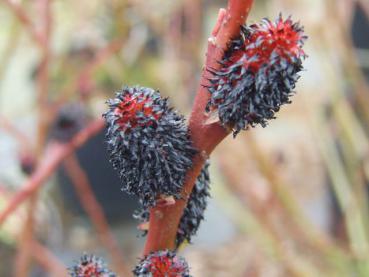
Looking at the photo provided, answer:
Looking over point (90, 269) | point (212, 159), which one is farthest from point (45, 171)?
point (212, 159)

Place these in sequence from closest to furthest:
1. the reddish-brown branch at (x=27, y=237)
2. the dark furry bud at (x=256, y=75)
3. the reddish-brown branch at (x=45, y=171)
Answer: the dark furry bud at (x=256, y=75)
the reddish-brown branch at (x=45, y=171)
the reddish-brown branch at (x=27, y=237)

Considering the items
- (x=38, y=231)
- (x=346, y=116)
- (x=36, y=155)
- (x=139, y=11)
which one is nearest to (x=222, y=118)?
(x=36, y=155)

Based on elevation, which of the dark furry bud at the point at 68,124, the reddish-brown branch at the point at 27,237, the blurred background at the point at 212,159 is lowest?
the reddish-brown branch at the point at 27,237

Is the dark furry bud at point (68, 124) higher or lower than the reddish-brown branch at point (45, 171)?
higher

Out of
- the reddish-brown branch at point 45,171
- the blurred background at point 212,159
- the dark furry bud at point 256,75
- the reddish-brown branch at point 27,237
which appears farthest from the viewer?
the blurred background at point 212,159

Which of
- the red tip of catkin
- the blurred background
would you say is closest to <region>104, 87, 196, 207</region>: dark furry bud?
the red tip of catkin

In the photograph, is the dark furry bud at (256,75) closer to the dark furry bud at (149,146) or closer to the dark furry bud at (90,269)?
the dark furry bud at (149,146)

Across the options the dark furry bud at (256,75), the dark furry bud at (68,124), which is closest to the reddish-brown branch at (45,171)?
the dark furry bud at (68,124)
